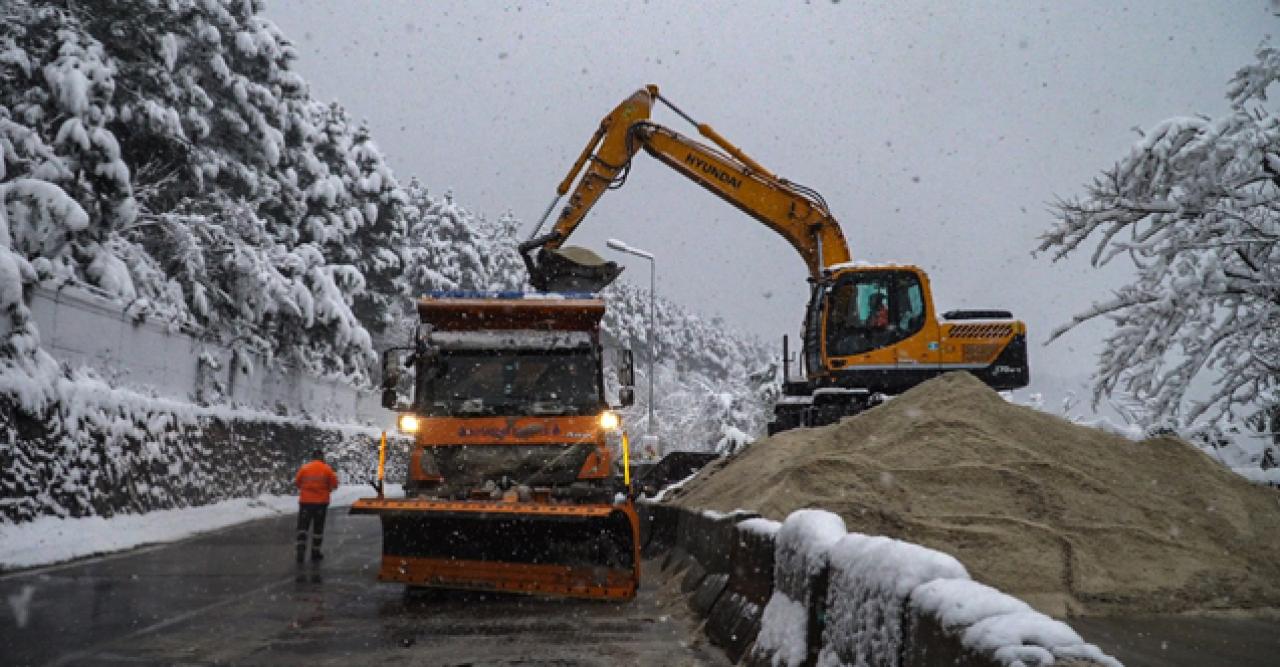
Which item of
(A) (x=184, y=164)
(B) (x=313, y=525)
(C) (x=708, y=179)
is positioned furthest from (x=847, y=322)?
(A) (x=184, y=164)

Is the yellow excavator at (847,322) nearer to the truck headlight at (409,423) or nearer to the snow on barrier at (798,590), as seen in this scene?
the truck headlight at (409,423)

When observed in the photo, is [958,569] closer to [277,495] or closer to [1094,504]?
[1094,504]

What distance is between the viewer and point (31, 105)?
63.3 feet

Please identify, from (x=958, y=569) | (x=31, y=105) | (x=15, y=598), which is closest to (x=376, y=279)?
(x=31, y=105)

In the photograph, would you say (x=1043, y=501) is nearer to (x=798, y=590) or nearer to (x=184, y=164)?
(x=798, y=590)

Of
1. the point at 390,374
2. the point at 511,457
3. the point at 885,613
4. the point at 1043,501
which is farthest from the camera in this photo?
the point at 390,374

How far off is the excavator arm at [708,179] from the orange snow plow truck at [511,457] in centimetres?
752

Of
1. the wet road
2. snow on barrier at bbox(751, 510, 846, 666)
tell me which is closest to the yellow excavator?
the wet road

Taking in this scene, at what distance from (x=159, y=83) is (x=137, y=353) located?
5937 mm

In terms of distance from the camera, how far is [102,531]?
16.6 metres

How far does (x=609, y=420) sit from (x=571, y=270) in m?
6.76

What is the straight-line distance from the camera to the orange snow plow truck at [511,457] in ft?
31.9

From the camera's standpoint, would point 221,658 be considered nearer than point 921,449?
Yes

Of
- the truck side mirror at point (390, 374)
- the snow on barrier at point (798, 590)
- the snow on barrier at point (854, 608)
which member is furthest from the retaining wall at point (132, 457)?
the snow on barrier at point (798, 590)
